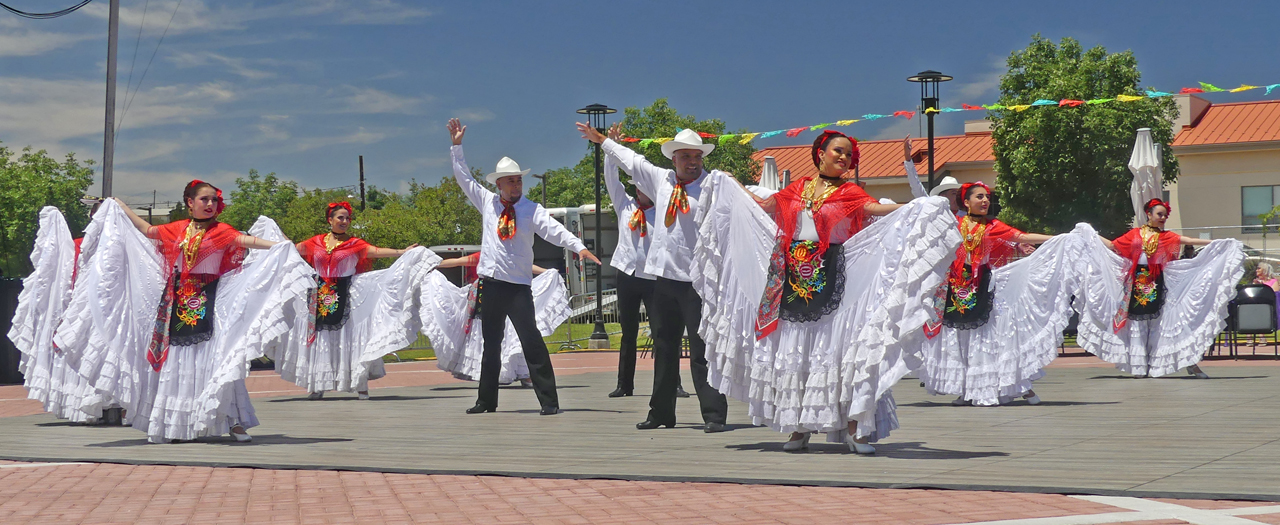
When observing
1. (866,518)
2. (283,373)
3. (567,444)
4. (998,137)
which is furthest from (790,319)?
(998,137)

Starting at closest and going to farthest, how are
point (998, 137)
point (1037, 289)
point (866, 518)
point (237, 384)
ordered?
point (866, 518) < point (237, 384) < point (1037, 289) < point (998, 137)

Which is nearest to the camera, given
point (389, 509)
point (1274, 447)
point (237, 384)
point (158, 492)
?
point (389, 509)

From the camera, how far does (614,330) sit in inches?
1220

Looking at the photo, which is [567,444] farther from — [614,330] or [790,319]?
[614,330]

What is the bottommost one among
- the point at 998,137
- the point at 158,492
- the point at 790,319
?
the point at 158,492

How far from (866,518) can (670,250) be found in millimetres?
4037

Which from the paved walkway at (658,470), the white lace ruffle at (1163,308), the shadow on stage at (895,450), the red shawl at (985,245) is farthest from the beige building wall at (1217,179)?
the shadow on stage at (895,450)

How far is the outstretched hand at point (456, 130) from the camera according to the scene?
10492 mm

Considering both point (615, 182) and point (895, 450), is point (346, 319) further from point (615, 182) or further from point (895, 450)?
point (895, 450)

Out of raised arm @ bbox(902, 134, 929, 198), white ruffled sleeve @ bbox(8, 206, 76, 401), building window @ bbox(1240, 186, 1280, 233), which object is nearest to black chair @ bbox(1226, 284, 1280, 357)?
raised arm @ bbox(902, 134, 929, 198)

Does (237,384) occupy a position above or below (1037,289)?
below

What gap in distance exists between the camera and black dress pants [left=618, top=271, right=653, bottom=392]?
11555 millimetres

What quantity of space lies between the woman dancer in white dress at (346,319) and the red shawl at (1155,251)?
25.4 ft

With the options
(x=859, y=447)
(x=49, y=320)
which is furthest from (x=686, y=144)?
(x=49, y=320)
